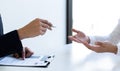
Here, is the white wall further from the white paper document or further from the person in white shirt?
the white paper document

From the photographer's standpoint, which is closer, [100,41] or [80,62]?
[80,62]

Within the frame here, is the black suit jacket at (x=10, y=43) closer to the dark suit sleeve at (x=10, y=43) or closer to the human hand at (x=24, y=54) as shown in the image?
the dark suit sleeve at (x=10, y=43)

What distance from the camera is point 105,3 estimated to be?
2.38m

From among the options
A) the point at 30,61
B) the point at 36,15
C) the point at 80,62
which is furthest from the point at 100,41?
the point at 36,15

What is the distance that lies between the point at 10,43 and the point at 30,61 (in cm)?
15

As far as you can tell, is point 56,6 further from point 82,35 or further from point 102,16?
point 82,35

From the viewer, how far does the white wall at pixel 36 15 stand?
84.4 inches

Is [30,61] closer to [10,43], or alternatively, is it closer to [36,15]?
[10,43]

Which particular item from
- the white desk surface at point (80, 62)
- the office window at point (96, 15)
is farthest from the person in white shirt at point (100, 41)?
the office window at point (96, 15)

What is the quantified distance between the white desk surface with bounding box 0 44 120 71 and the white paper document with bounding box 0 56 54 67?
3 centimetres

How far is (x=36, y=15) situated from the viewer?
231cm

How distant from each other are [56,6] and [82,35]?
37.8 inches

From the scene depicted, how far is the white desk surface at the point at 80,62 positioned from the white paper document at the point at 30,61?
29 mm

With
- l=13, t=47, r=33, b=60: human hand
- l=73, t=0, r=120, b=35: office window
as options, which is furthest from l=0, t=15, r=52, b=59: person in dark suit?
l=73, t=0, r=120, b=35: office window
